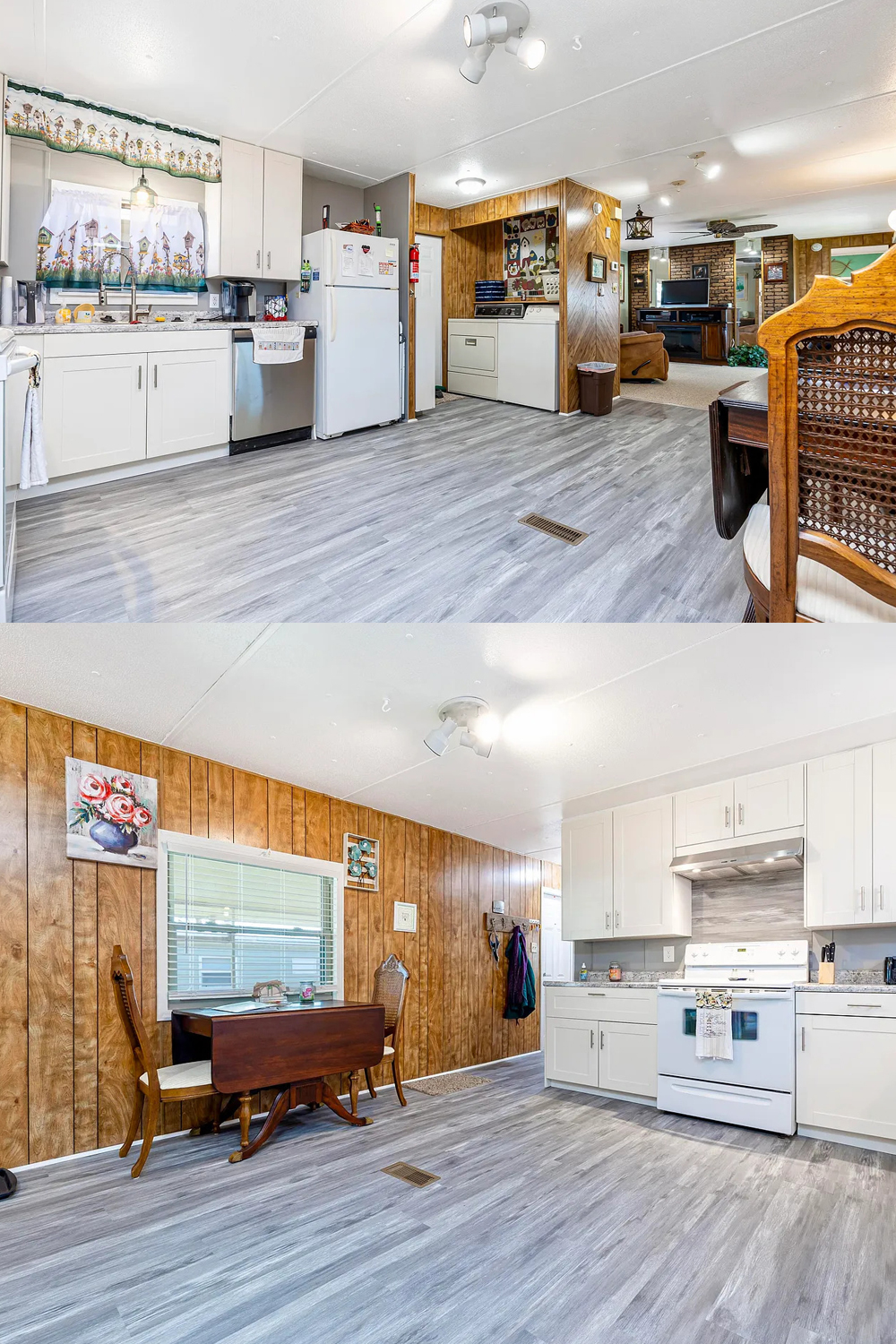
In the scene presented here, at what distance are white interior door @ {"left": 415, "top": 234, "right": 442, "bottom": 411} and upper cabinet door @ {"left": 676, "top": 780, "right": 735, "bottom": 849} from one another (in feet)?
15.8

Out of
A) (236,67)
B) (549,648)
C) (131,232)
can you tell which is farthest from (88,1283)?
(131,232)

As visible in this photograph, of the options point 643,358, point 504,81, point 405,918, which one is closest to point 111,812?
point 405,918

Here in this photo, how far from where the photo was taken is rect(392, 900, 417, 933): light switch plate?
5633 mm

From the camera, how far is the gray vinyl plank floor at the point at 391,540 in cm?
335

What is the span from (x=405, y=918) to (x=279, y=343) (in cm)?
433

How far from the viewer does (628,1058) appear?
4.65 meters

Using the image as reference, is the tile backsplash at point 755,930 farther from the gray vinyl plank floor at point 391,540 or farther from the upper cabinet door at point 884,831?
the gray vinyl plank floor at point 391,540

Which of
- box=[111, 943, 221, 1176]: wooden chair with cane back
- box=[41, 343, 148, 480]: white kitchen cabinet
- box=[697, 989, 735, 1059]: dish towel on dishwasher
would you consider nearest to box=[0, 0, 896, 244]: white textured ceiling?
box=[41, 343, 148, 480]: white kitchen cabinet

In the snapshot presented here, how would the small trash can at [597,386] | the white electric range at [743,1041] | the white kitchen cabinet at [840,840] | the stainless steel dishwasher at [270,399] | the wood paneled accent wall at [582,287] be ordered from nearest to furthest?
1. the white electric range at [743,1041]
2. the white kitchen cabinet at [840,840]
3. the stainless steel dishwasher at [270,399]
4. the wood paneled accent wall at [582,287]
5. the small trash can at [597,386]

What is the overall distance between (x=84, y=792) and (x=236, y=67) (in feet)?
12.9

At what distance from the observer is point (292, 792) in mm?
4859

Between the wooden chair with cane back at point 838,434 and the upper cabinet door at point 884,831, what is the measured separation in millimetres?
2288

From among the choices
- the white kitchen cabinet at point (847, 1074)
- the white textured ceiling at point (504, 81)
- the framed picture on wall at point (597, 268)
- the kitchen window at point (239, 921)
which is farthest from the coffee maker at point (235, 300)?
the white kitchen cabinet at point (847, 1074)

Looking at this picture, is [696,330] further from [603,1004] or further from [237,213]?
[603,1004]
